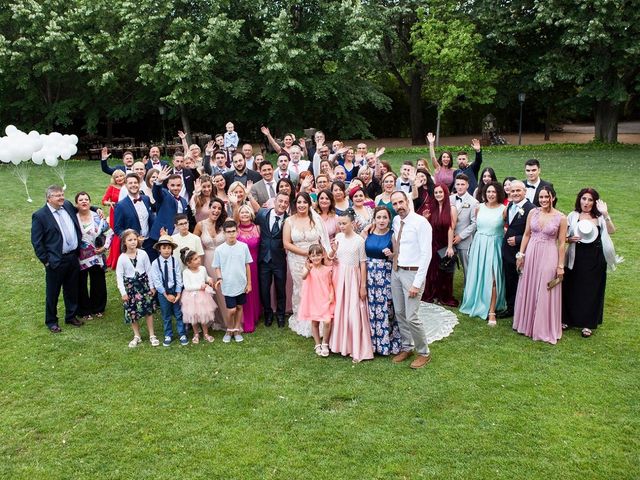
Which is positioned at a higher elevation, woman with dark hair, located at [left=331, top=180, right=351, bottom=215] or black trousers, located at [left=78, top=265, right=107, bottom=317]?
woman with dark hair, located at [left=331, top=180, right=351, bottom=215]

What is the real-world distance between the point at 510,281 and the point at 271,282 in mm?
3186

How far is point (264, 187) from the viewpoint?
28.3 ft

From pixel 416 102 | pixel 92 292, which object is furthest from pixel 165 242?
pixel 416 102

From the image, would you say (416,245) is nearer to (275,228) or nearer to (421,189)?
(275,228)

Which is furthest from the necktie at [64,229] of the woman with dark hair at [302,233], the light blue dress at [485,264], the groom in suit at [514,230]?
the groom in suit at [514,230]

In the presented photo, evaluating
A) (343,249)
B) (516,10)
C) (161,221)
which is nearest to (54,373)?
(161,221)

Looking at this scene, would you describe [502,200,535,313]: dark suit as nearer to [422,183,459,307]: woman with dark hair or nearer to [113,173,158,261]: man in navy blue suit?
[422,183,459,307]: woman with dark hair

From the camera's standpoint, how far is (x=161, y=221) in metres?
7.92

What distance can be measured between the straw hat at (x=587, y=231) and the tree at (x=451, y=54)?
66.8 ft

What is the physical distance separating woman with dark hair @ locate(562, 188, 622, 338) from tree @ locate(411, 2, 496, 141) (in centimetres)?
2022


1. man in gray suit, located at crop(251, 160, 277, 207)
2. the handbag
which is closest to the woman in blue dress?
the handbag

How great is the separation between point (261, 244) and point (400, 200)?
2.33 meters

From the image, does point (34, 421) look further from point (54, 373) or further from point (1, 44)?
point (1, 44)

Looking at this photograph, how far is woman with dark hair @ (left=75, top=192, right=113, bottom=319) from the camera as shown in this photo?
307 inches
